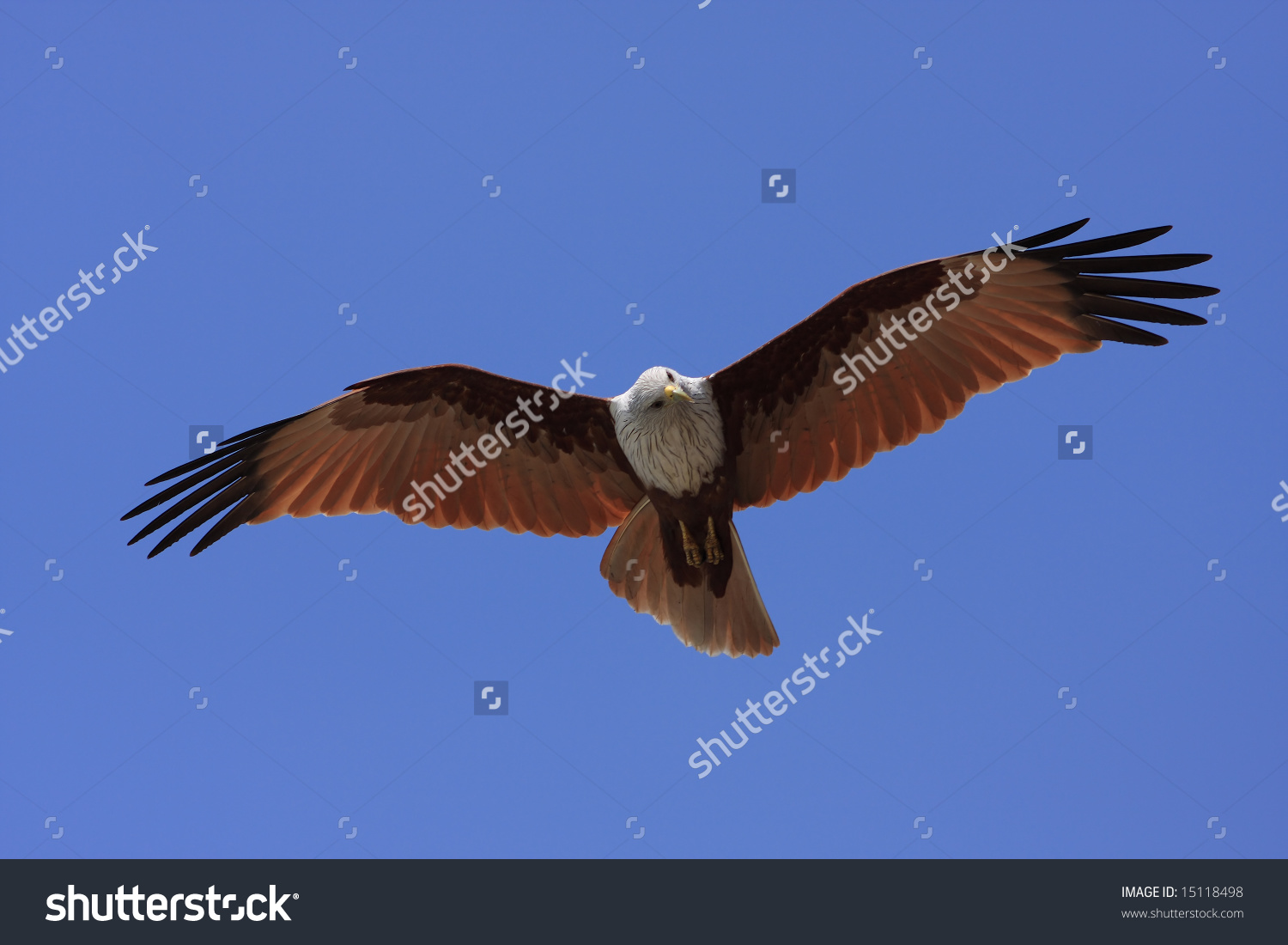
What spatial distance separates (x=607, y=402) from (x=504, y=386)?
0.90 m

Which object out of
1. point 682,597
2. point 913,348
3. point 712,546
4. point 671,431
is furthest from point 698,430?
point 913,348

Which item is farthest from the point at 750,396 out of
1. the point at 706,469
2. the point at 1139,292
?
the point at 1139,292

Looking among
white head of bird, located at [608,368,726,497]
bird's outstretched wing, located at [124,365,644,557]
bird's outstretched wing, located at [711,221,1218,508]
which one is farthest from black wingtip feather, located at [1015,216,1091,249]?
bird's outstretched wing, located at [124,365,644,557]

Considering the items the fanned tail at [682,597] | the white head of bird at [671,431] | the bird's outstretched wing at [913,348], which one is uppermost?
the bird's outstretched wing at [913,348]

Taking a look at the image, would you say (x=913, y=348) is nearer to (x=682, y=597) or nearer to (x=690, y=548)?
(x=690, y=548)

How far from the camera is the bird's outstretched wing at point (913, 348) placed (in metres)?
9.59

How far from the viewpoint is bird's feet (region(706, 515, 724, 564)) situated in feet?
33.3

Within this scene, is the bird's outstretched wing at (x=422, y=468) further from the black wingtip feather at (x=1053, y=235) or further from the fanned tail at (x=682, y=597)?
the black wingtip feather at (x=1053, y=235)


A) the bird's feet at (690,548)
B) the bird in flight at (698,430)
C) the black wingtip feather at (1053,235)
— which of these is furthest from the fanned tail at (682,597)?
the black wingtip feather at (1053,235)

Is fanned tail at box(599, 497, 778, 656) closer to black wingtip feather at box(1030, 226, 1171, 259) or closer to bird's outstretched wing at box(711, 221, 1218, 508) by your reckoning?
bird's outstretched wing at box(711, 221, 1218, 508)

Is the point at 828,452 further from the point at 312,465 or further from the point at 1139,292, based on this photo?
the point at 312,465

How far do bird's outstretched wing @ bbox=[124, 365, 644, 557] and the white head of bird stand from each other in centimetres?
70

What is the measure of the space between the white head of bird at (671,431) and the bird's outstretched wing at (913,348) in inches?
13.4
